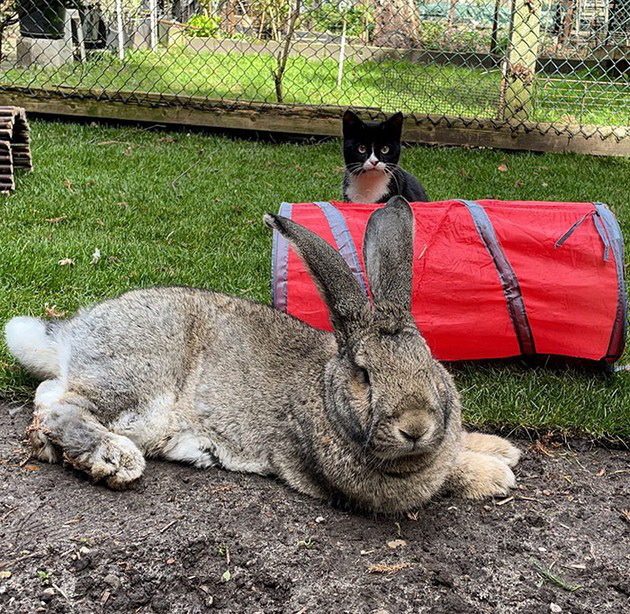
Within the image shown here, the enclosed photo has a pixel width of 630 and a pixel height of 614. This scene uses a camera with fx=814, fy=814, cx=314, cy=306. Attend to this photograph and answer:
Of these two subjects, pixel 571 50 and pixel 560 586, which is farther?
pixel 571 50

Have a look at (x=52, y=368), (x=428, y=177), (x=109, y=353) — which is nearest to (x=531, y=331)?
(x=109, y=353)

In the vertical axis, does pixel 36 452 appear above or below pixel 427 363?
below

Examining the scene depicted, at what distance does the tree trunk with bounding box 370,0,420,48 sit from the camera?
8.06 meters

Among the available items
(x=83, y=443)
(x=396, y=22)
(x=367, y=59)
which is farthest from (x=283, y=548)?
(x=367, y=59)

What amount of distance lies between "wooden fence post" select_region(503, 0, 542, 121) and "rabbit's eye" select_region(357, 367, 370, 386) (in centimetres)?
591

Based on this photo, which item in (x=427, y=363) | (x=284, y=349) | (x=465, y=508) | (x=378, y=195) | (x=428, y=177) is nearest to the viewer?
(x=427, y=363)

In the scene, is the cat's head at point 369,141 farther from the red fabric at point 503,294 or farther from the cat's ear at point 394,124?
the red fabric at point 503,294

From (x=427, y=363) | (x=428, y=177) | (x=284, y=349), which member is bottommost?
(x=428, y=177)

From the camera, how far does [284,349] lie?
311 cm

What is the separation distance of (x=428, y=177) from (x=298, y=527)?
4517mm

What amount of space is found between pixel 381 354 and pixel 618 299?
5.14 ft

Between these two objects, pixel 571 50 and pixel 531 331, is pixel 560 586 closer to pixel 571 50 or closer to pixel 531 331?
pixel 531 331

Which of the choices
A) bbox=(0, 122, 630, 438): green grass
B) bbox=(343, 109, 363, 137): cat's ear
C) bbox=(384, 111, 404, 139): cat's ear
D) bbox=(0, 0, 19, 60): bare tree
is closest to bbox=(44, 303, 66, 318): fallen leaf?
bbox=(0, 122, 630, 438): green grass

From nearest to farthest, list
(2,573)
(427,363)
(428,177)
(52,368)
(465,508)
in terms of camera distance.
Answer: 1. (2,573)
2. (427,363)
3. (465,508)
4. (52,368)
5. (428,177)
